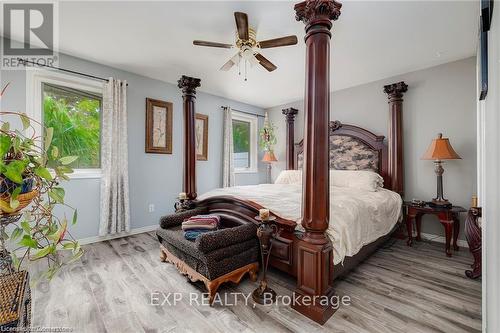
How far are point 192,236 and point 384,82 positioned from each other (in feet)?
12.7

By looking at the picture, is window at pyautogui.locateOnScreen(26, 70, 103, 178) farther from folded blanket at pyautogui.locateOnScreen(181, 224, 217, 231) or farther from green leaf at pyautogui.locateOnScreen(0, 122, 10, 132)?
green leaf at pyautogui.locateOnScreen(0, 122, 10, 132)

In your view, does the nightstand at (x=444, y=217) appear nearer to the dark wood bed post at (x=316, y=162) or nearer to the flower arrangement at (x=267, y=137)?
the dark wood bed post at (x=316, y=162)

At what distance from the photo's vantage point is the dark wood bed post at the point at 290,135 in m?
5.06

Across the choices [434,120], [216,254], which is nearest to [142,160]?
[216,254]

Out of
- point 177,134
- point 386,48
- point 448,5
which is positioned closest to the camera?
point 448,5

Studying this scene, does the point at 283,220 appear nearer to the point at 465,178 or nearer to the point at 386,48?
the point at 386,48

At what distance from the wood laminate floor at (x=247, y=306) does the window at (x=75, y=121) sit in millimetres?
1597

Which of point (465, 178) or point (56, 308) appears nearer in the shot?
point (56, 308)

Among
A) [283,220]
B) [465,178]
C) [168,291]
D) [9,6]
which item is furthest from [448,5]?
[9,6]

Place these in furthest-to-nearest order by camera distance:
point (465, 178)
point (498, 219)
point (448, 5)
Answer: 1. point (465, 178)
2. point (448, 5)
3. point (498, 219)

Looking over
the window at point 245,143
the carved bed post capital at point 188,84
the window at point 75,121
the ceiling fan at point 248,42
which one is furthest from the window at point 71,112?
the window at point 245,143

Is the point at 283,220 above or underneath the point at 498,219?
underneath

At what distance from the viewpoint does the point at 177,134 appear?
4.16 m

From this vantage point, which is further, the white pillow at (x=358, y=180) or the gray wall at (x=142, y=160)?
the white pillow at (x=358, y=180)
